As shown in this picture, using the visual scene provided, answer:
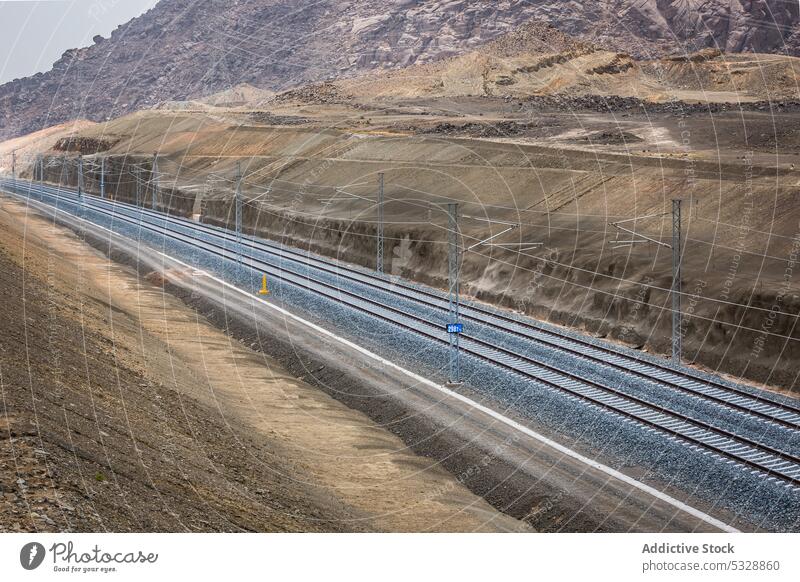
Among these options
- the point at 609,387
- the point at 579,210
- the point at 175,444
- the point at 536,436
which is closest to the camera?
the point at 175,444

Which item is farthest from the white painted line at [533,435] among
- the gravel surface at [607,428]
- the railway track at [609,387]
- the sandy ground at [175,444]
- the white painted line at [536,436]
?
the sandy ground at [175,444]

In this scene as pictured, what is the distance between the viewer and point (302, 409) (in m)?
31.9

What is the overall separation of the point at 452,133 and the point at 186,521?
89.8 metres

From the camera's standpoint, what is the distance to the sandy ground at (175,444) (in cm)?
1500

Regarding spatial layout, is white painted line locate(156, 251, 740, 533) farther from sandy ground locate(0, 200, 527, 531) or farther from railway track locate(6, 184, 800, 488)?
sandy ground locate(0, 200, 527, 531)

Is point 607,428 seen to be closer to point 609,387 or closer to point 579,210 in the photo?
point 609,387

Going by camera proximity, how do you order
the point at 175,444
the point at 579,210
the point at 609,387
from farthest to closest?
the point at 579,210 → the point at 609,387 → the point at 175,444

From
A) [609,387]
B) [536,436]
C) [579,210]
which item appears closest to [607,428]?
[536,436]

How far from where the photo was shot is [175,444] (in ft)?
68.7

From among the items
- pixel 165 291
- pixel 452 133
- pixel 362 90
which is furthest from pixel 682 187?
pixel 362 90

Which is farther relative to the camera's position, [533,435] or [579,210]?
[579,210]

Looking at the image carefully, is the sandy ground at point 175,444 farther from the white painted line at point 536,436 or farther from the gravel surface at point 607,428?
the gravel surface at point 607,428

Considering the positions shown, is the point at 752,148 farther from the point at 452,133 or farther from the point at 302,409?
the point at 302,409

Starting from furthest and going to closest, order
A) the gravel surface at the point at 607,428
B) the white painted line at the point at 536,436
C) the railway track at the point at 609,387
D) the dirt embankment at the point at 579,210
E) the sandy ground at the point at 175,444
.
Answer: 1. the dirt embankment at the point at 579,210
2. the railway track at the point at 609,387
3. the gravel surface at the point at 607,428
4. the white painted line at the point at 536,436
5. the sandy ground at the point at 175,444
